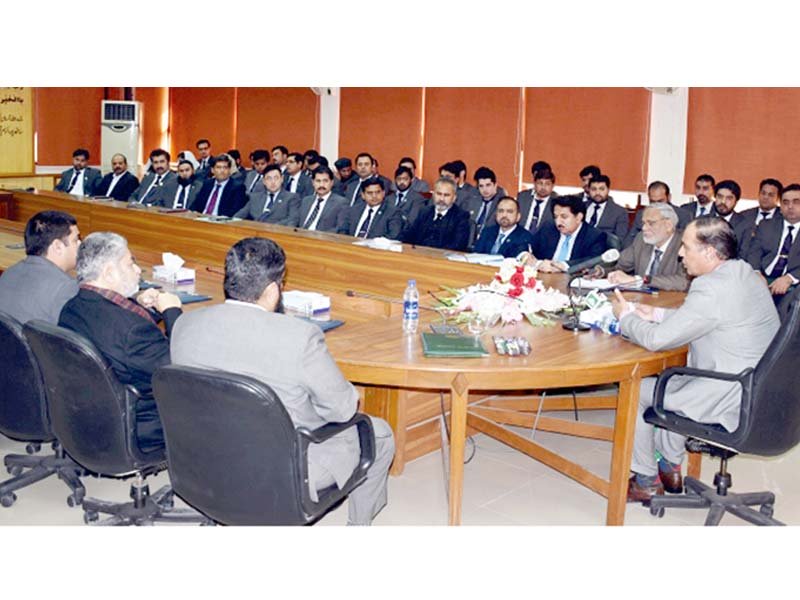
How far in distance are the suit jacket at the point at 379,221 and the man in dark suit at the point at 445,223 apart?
0.28 metres

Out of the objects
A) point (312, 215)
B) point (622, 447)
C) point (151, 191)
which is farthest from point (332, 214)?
point (622, 447)

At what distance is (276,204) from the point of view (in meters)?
7.70

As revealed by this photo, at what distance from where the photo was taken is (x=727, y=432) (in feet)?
10.4

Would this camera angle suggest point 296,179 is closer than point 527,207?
No

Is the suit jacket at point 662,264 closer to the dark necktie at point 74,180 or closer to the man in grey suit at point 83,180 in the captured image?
the man in grey suit at point 83,180

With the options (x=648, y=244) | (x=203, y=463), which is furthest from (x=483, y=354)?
(x=648, y=244)

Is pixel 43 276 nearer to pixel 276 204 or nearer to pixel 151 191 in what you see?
pixel 276 204

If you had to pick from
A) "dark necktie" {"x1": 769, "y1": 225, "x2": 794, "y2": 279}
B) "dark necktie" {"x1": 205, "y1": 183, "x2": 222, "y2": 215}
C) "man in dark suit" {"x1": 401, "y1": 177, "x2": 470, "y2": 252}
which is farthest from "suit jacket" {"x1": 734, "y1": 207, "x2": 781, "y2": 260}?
"dark necktie" {"x1": 205, "y1": 183, "x2": 222, "y2": 215}

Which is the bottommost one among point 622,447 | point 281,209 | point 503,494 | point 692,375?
point 503,494

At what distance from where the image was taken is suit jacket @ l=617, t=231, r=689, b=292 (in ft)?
14.6

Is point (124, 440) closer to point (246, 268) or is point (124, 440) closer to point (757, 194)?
point (246, 268)

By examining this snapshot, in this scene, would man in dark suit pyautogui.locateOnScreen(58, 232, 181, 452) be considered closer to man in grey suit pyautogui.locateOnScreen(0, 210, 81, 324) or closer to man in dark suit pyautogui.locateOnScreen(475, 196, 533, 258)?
man in grey suit pyautogui.locateOnScreen(0, 210, 81, 324)

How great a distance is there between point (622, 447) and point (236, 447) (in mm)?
1517

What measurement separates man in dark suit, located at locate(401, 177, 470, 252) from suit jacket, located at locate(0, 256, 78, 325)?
356 centimetres
